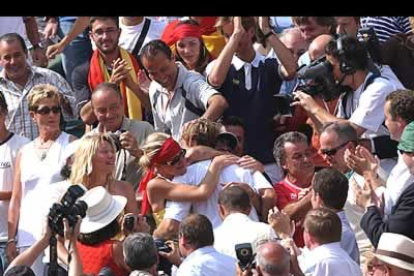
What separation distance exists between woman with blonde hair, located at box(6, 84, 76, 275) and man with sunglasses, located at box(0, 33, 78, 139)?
78cm

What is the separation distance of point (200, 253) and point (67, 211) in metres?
0.84

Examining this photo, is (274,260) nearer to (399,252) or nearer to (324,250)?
(324,250)

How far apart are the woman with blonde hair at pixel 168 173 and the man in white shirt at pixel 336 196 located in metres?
0.83

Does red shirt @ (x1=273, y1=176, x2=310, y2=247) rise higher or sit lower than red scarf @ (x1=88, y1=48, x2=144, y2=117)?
lower

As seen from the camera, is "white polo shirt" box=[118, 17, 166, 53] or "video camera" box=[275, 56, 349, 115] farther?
"white polo shirt" box=[118, 17, 166, 53]

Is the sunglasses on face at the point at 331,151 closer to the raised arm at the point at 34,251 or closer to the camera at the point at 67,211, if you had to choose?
the camera at the point at 67,211

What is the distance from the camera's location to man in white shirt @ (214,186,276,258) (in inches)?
233

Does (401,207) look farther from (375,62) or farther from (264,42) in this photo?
(264,42)

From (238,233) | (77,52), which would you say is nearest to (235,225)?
(238,233)

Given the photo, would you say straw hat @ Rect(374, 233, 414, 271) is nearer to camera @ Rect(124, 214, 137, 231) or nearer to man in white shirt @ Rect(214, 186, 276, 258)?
man in white shirt @ Rect(214, 186, 276, 258)

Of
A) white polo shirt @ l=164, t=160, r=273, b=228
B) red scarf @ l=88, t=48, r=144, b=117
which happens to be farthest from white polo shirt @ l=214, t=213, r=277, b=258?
red scarf @ l=88, t=48, r=144, b=117

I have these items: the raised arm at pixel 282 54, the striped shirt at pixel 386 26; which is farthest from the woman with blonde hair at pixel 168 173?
the striped shirt at pixel 386 26

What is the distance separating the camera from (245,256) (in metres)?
5.35

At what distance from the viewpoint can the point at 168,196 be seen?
21.9ft
